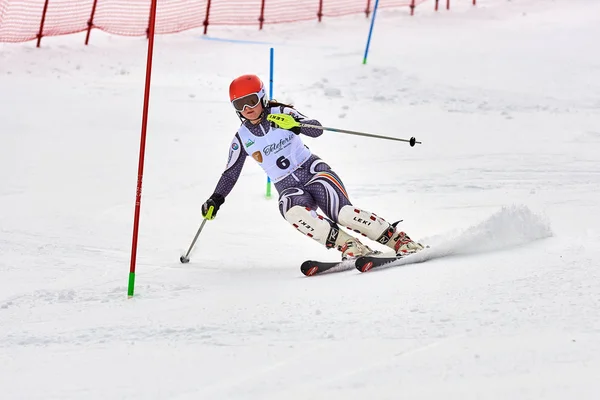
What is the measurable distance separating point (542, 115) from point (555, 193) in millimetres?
3010

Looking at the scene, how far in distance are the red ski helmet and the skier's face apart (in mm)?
22

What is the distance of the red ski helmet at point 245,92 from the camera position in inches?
219

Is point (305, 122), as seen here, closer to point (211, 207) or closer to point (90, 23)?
point (211, 207)

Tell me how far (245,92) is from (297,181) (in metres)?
0.69

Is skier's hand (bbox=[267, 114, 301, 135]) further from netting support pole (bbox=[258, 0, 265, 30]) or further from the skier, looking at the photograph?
netting support pole (bbox=[258, 0, 265, 30])

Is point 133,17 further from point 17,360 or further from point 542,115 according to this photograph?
point 17,360

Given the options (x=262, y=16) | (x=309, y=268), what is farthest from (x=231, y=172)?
(x=262, y=16)

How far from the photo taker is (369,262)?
5.11 meters

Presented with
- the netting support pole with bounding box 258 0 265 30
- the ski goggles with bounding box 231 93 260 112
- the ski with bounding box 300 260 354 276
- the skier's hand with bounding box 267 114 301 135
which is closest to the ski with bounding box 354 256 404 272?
the ski with bounding box 300 260 354 276

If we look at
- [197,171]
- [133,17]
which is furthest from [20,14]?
[197,171]

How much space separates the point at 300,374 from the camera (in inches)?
139

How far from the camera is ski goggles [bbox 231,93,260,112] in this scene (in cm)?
559

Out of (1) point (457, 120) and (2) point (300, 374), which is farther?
(1) point (457, 120)

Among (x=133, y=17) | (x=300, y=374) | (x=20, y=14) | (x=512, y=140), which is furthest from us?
(x=133, y=17)
